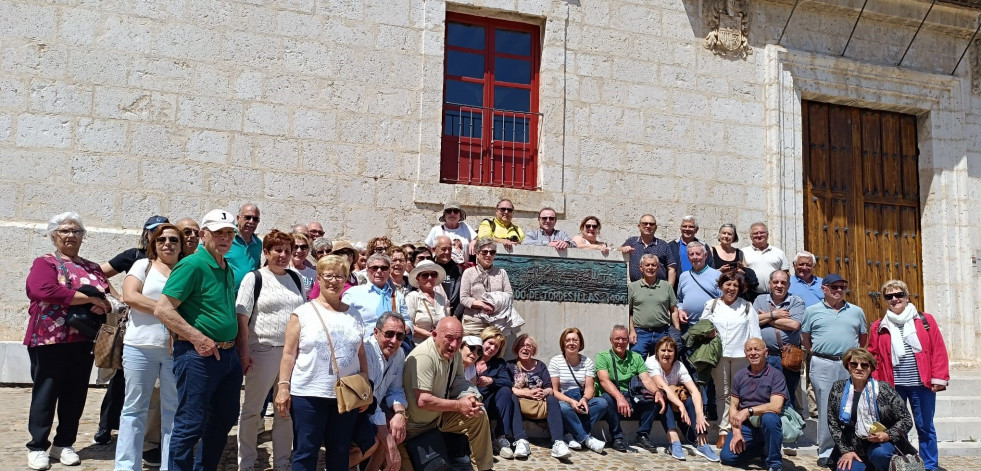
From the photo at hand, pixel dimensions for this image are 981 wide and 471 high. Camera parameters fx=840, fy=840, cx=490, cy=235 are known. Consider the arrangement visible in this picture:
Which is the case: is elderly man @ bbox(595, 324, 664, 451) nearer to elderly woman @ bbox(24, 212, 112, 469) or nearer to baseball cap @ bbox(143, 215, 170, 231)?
baseball cap @ bbox(143, 215, 170, 231)

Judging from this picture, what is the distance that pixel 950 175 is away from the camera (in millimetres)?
11445

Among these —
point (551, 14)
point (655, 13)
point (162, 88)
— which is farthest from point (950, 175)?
point (162, 88)

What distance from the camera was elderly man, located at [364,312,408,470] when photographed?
502 centimetres

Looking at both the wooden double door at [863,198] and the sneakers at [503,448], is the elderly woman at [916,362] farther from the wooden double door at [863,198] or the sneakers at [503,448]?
the wooden double door at [863,198]

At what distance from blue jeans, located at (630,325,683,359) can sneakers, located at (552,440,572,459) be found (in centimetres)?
151

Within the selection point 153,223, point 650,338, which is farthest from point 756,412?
point 153,223

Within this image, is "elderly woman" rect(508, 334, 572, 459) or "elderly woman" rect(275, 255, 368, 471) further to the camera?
"elderly woman" rect(508, 334, 572, 459)

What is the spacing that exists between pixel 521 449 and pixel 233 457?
1.98m

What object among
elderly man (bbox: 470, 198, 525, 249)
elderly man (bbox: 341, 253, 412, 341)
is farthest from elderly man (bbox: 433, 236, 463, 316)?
elderly man (bbox: 470, 198, 525, 249)

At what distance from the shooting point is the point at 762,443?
657 cm

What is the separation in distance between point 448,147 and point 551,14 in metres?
2.04

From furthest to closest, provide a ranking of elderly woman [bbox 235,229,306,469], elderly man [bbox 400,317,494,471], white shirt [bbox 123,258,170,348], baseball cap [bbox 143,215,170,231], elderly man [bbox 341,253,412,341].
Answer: elderly man [bbox 341,253,412,341] → baseball cap [bbox 143,215,170,231] → elderly man [bbox 400,317,494,471] → elderly woman [bbox 235,229,306,469] → white shirt [bbox 123,258,170,348]

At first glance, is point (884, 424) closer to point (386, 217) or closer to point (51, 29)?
point (386, 217)

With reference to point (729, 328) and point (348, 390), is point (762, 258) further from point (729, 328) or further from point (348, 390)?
point (348, 390)
